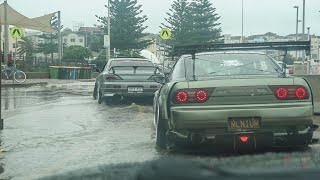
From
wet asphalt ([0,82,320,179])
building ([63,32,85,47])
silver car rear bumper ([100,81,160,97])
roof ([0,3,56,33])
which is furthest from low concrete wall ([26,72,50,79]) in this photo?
building ([63,32,85,47])

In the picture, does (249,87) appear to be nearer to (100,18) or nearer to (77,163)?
(77,163)

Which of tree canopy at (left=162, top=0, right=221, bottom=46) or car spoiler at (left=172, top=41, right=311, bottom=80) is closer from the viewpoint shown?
car spoiler at (left=172, top=41, right=311, bottom=80)

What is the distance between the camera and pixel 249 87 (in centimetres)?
549

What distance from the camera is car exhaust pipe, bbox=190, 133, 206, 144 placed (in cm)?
543

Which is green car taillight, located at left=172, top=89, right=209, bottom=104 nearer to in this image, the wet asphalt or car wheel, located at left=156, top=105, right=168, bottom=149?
car wheel, located at left=156, top=105, right=168, bottom=149

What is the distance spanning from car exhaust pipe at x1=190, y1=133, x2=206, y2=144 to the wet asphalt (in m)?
0.16

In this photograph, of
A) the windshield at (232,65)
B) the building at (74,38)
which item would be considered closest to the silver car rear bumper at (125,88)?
the windshield at (232,65)

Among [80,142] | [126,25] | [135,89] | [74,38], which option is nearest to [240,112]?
[80,142]

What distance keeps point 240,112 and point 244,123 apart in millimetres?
131

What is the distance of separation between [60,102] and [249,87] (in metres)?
9.48

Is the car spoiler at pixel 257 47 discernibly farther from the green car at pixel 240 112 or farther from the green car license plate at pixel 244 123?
the green car license plate at pixel 244 123

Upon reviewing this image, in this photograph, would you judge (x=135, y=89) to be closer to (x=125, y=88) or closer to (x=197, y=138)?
(x=125, y=88)

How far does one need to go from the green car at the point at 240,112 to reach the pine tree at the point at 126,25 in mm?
46277

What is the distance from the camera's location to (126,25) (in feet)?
169
